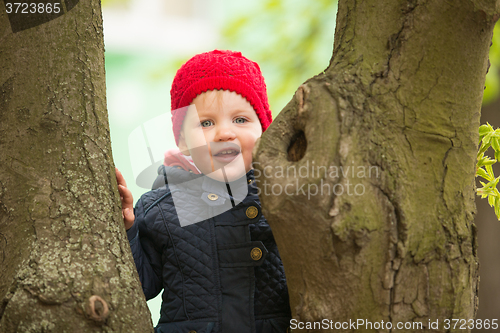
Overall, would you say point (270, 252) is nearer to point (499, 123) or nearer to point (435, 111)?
point (435, 111)

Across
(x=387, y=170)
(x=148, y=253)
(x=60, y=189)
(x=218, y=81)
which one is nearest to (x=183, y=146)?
(x=218, y=81)

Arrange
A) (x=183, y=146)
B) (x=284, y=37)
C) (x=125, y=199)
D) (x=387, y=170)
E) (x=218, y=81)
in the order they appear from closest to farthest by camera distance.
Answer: (x=387, y=170) → (x=125, y=199) → (x=218, y=81) → (x=183, y=146) → (x=284, y=37)

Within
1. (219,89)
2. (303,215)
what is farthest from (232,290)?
(219,89)

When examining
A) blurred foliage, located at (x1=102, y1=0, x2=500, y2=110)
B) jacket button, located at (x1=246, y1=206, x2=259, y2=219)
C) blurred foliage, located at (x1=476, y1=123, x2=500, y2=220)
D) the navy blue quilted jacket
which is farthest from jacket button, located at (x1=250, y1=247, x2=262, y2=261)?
blurred foliage, located at (x1=102, y1=0, x2=500, y2=110)

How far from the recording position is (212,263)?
4.43ft

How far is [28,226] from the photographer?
0.95m

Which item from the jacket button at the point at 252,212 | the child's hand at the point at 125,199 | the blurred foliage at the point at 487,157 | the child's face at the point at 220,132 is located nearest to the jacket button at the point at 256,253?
the jacket button at the point at 252,212

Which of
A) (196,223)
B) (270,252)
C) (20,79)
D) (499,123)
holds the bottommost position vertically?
(270,252)

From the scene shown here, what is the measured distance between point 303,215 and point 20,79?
2.57 ft

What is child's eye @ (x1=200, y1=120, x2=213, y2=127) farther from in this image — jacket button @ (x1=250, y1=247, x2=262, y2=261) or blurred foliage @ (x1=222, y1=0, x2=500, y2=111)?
blurred foliage @ (x1=222, y1=0, x2=500, y2=111)

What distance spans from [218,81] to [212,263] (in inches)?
24.1

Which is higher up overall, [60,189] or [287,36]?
[287,36]

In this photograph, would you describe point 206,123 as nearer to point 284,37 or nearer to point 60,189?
point 60,189

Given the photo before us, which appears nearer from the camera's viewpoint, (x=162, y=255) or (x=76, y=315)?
(x=76, y=315)
